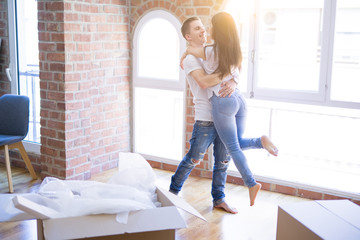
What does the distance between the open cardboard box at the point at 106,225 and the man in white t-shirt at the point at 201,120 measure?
170 centimetres

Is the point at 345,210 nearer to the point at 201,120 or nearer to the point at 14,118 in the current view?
the point at 201,120

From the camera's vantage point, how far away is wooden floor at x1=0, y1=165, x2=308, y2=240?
2969mm

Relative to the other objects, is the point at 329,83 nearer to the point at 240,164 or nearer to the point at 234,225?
the point at 240,164

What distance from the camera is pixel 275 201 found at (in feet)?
11.8

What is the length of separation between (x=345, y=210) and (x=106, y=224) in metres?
1.15

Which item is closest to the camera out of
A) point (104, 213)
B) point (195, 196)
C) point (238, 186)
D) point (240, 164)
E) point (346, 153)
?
point (104, 213)

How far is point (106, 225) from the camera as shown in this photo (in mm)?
1386

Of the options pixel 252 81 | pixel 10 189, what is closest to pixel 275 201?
pixel 252 81

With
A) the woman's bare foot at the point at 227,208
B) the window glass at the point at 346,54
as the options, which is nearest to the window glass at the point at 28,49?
the woman's bare foot at the point at 227,208

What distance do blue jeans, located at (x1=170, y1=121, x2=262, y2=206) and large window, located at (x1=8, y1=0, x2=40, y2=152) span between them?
5.94ft

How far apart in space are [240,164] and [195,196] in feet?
2.66

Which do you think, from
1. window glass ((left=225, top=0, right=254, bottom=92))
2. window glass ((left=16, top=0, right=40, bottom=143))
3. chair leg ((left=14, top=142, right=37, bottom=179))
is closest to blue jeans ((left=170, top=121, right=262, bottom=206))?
window glass ((left=225, top=0, right=254, bottom=92))

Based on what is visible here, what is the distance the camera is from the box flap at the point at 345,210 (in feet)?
6.16

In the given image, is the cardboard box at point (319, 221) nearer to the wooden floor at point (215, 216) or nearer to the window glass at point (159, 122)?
the wooden floor at point (215, 216)
